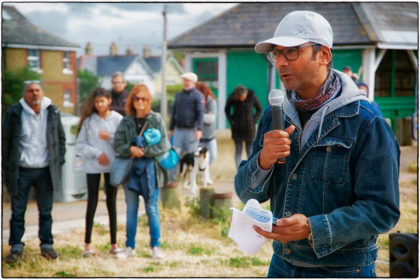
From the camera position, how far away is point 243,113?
11.1 m

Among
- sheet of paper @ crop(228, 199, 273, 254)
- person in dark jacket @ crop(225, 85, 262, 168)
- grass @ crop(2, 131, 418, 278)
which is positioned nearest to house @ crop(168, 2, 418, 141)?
person in dark jacket @ crop(225, 85, 262, 168)

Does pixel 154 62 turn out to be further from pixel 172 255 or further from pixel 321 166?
pixel 321 166

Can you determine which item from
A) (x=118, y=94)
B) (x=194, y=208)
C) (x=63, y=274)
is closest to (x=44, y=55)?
(x=118, y=94)

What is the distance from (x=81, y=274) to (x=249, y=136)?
5809 mm

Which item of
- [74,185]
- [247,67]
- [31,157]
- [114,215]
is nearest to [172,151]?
[114,215]

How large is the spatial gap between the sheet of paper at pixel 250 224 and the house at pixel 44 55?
802cm

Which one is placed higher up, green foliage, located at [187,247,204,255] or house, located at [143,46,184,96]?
house, located at [143,46,184,96]

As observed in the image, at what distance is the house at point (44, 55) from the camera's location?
1162 centimetres

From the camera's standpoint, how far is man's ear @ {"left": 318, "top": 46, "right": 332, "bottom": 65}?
230cm

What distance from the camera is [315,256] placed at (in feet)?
7.56

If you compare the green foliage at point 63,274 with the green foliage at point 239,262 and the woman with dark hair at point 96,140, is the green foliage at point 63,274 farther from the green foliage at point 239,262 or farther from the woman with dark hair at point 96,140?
the green foliage at point 239,262

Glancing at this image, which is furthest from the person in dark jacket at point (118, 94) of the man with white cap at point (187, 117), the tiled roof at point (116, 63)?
the tiled roof at point (116, 63)

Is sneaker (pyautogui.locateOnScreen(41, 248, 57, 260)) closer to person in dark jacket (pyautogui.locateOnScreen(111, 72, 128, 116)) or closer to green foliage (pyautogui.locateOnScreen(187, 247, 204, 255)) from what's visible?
green foliage (pyautogui.locateOnScreen(187, 247, 204, 255))

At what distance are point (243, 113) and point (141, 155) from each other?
5198 mm
